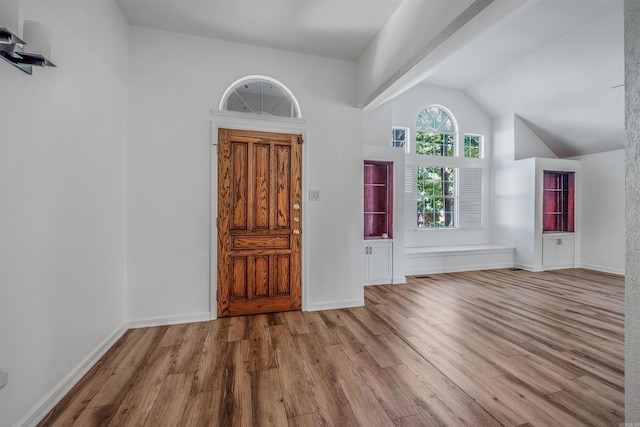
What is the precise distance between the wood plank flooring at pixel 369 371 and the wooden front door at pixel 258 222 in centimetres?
25

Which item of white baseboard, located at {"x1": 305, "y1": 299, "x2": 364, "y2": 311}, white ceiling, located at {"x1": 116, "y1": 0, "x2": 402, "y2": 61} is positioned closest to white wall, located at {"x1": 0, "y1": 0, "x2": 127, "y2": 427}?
white ceiling, located at {"x1": 116, "y1": 0, "x2": 402, "y2": 61}

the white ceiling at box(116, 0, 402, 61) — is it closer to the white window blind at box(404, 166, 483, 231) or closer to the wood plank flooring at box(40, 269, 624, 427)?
the wood plank flooring at box(40, 269, 624, 427)

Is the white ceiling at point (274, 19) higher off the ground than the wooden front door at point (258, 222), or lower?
higher

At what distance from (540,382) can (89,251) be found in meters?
3.60

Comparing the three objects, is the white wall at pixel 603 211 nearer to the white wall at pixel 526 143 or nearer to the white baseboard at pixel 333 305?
the white wall at pixel 526 143

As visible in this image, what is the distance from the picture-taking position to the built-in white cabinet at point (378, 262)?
177 inches

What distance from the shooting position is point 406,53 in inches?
94.5

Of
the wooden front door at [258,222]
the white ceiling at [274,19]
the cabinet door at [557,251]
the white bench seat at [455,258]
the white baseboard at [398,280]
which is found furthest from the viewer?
the cabinet door at [557,251]

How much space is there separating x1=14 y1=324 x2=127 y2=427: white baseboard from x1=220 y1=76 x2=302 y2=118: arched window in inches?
106

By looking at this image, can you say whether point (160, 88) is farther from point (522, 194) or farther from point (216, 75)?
point (522, 194)

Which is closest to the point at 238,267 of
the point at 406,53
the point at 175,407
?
the point at 175,407

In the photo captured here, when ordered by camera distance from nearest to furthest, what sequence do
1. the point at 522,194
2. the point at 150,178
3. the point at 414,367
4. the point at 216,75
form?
the point at 414,367, the point at 150,178, the point at 216,75, the point at 522,194

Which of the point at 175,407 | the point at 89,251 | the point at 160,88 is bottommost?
the point at 175,407

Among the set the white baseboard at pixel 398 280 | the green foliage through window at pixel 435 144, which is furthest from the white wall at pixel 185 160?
the green foliage through window at pixel 435 144
